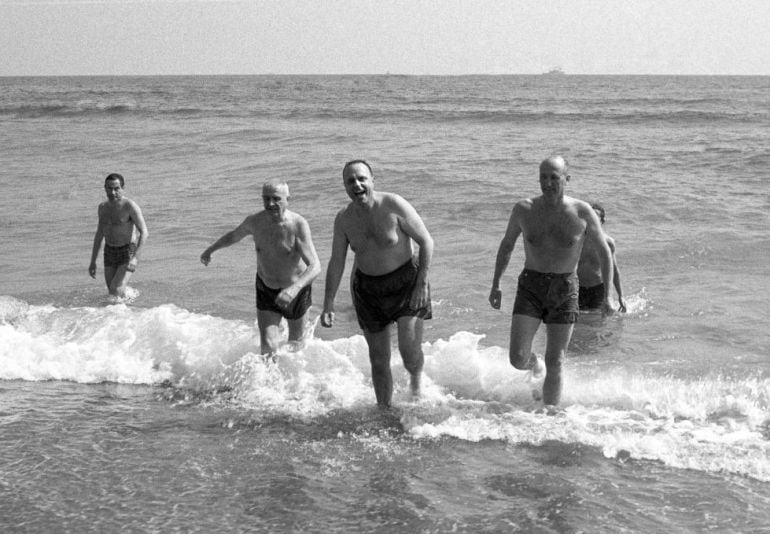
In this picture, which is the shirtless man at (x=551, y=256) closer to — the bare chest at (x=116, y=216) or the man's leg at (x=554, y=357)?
the man's leg at (x=554, y=357)

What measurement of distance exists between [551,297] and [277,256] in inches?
84.4

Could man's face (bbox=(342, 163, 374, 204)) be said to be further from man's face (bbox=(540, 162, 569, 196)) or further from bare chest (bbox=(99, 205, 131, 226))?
bare chest (bbox=(99, 205, 131, 226))

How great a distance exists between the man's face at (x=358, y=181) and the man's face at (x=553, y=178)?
113 centimetres

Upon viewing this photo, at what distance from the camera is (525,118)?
1323 inches

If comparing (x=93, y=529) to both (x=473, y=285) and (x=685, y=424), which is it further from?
(x=473, y=285)

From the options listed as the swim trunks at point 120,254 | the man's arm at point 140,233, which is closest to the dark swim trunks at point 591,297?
the man's arm at point 140,233

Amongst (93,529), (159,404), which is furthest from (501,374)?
(93,529)

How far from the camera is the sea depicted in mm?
4875

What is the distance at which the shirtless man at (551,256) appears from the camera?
19.3 feet

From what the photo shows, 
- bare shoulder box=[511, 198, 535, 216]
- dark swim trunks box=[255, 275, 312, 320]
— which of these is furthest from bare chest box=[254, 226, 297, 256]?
bare shoulder box=[511, 198, 535, 216]

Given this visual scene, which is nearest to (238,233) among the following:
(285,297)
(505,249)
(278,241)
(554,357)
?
(278,241)

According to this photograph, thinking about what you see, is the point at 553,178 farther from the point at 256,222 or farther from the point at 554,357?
the point at 256,222

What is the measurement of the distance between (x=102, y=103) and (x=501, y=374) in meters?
46.3

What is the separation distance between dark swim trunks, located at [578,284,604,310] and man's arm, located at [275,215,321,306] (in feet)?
11.3
